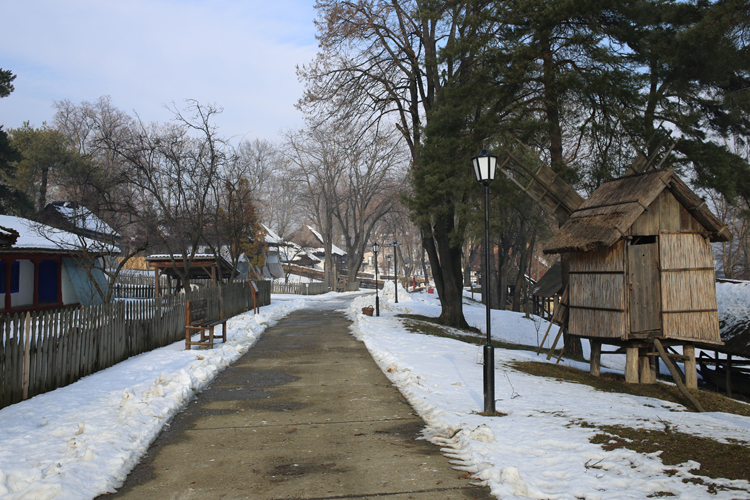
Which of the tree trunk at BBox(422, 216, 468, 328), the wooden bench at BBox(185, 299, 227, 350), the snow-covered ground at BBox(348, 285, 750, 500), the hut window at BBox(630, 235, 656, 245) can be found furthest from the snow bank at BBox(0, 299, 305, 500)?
the tree trunk at BBox(422, 216, 468, 328)

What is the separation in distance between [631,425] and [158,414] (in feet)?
20.2

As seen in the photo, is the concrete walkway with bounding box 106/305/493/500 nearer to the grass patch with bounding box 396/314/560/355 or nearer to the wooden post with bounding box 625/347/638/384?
the wooden post with bounding box 625/347/638/384

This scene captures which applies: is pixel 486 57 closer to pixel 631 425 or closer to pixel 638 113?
pixel 638 113

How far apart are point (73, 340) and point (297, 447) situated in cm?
577

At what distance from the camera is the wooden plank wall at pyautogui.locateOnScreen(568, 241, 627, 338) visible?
37.2 ft

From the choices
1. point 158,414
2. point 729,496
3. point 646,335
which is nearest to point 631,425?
point 729,496

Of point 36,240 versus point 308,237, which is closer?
point 36,240

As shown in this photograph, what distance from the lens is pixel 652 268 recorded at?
11383 mm

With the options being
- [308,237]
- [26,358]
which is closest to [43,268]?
[26,358]

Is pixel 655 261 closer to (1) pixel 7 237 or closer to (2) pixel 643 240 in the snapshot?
(2) pixel 643 240

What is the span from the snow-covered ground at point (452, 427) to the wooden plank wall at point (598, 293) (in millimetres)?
2100

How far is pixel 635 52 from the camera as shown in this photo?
1537 cm

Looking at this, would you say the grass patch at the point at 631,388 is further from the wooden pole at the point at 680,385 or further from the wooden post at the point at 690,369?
the wooden post at the point at 690,369

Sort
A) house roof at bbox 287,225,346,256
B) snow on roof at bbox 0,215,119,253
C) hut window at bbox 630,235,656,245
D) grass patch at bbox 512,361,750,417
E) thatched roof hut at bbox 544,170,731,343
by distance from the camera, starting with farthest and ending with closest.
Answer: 1. house roof at bbox 287,225,346,256
2. snow on roof at bbox 0,215,119,253
3. hut window at bbox 630,235,656,245
4. thatched roof hut at bbox 544,170,731,343
5. grass patch at bbox 512,361,750,417
